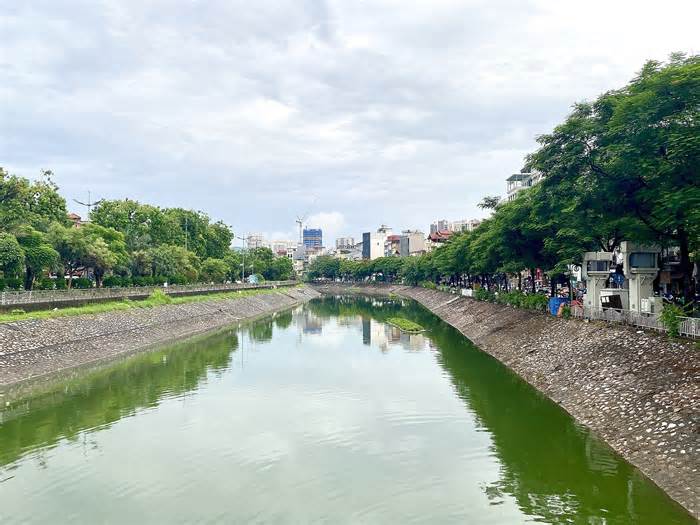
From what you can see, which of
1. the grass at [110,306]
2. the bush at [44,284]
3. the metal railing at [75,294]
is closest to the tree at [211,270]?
the grass at [110,306]

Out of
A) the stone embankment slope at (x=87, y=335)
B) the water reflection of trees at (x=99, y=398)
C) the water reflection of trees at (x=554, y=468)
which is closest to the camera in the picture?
the water reflection of trees at (x=554, y=468)

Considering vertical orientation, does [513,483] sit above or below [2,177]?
below

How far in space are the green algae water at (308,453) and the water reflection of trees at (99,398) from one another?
0.14m

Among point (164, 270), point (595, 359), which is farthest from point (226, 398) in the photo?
point (164, 270)

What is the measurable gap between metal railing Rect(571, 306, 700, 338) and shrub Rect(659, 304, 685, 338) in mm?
170

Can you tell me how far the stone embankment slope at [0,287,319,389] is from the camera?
116 feet

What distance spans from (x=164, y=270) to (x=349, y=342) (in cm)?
4076

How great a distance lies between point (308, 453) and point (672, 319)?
17551 millimetres

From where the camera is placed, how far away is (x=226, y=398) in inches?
1244

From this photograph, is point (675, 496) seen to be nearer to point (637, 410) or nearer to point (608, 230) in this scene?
point (637, 410)

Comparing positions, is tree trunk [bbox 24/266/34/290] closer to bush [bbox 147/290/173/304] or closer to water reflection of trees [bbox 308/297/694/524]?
bush [bbox 147/290/173/304]

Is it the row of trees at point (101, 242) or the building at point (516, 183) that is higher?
the building at point (516, 183)

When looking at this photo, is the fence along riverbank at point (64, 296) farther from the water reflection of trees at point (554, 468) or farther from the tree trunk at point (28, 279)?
the water reflection of trees at point (554, 468)

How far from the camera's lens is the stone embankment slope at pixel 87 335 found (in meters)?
35.2
